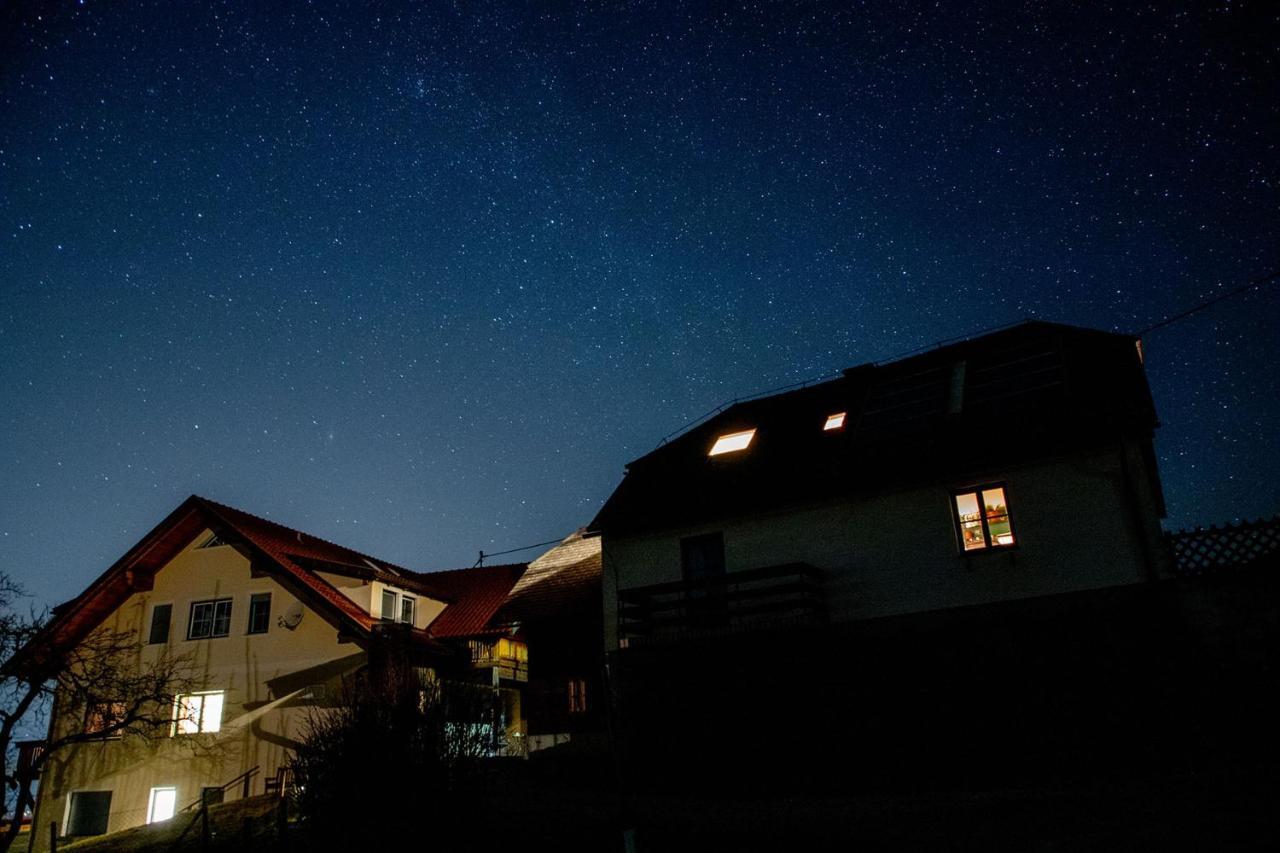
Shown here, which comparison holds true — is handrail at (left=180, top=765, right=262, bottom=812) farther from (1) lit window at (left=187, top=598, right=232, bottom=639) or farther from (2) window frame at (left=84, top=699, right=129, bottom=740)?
(1) lit window at (left=187, top=598, right=232, bottom=639)

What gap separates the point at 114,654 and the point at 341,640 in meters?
8.54

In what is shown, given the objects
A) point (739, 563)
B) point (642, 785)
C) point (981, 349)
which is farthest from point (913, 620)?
point (981, 349)

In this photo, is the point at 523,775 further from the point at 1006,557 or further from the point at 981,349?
the point at 981,349

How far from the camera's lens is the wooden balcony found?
30.0m

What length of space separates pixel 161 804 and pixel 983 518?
1034 inches

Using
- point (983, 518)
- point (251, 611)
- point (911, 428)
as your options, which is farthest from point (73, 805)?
point (983, 518)

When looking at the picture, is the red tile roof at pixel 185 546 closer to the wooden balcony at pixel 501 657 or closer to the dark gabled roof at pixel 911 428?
the wooden balcony at pixel 501 657

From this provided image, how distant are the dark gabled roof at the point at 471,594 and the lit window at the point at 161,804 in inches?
375

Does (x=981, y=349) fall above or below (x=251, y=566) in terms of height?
above

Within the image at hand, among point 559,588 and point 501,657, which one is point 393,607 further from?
point 559,588

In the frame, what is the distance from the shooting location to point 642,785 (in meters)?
17.7

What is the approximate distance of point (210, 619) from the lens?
2780cm

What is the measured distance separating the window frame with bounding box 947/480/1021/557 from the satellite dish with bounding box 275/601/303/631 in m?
21.0

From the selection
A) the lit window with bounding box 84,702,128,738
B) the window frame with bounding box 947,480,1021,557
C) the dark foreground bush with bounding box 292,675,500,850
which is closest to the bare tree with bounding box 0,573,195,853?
the lit window with bounding box 84,702,128,738
